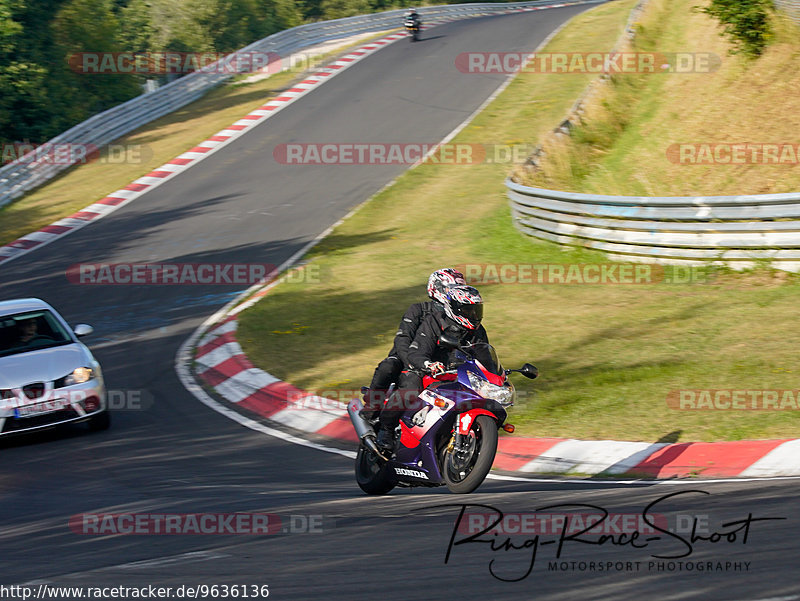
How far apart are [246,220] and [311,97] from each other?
35.6 ft

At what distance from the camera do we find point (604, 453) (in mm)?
8609

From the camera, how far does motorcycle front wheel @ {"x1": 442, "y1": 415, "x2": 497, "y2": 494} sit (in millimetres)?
6996

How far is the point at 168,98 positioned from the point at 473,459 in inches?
1117

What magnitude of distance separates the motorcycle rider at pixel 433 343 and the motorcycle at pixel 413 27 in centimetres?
3216

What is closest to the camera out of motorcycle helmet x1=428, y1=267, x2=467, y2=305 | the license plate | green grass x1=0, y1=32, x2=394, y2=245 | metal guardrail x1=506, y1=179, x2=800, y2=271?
motorcycle helmet x1=428, y1=267, x2=467, y2=305

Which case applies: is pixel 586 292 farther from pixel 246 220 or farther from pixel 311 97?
pixel 311 97

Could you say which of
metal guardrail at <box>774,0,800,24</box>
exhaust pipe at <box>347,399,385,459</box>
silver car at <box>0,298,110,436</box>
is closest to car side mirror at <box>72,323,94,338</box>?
silver car at <box>0,298,110,436</box>

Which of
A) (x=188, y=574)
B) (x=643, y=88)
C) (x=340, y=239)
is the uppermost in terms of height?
(x=643, y=88)

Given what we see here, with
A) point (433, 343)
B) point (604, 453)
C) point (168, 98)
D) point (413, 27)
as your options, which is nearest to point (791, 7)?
point (604, 453)

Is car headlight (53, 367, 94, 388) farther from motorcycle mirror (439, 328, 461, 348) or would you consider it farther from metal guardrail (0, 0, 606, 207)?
metal guardrail (0, 0, 606, 207)

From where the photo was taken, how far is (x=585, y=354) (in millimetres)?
11570

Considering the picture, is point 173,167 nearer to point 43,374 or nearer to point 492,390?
point 43,374

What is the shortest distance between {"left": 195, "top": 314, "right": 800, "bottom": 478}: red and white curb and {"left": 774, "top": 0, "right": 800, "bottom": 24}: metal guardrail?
1337 centimetres

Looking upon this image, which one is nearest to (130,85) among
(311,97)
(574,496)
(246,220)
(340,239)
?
(311,97)
